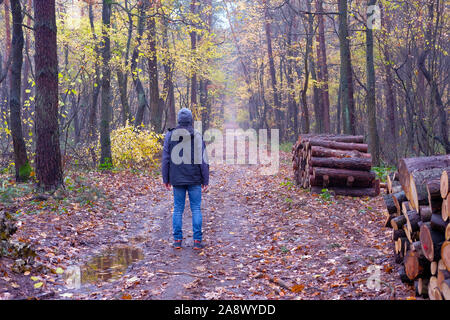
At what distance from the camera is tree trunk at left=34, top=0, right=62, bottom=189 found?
9367mm

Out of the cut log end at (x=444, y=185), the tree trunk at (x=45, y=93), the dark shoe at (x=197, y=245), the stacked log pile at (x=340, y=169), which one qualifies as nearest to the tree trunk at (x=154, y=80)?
the tree trunk at (x=45, y=93)

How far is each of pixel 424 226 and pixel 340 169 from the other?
6266 mm

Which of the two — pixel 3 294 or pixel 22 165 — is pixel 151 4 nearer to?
pixel 22 165

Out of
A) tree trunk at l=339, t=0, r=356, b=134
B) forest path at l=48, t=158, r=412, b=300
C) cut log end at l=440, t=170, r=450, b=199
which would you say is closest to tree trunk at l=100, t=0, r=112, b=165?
forest path at l=48, t=158, r=412, b=300

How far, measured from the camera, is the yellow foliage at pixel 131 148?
52.9 feet

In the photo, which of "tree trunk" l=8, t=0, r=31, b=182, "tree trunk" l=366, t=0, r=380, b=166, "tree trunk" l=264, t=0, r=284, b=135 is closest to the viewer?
"tree trunk" l=8, t=0, r=31, b=182

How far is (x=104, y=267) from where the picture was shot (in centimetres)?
604

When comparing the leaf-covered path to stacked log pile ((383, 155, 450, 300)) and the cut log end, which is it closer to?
stacked log pile ((383, 155, 450, 300))

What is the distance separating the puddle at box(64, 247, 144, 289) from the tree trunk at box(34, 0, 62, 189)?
368 cm

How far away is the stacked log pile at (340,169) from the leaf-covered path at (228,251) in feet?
1.74

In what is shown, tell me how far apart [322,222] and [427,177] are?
3560 mm

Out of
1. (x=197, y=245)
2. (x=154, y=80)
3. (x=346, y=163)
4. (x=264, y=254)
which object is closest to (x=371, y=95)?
(x=346, y=163)

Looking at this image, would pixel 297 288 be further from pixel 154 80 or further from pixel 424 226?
pixel 154 80

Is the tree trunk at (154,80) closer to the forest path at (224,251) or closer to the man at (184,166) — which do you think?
the forest path at (224,251)
